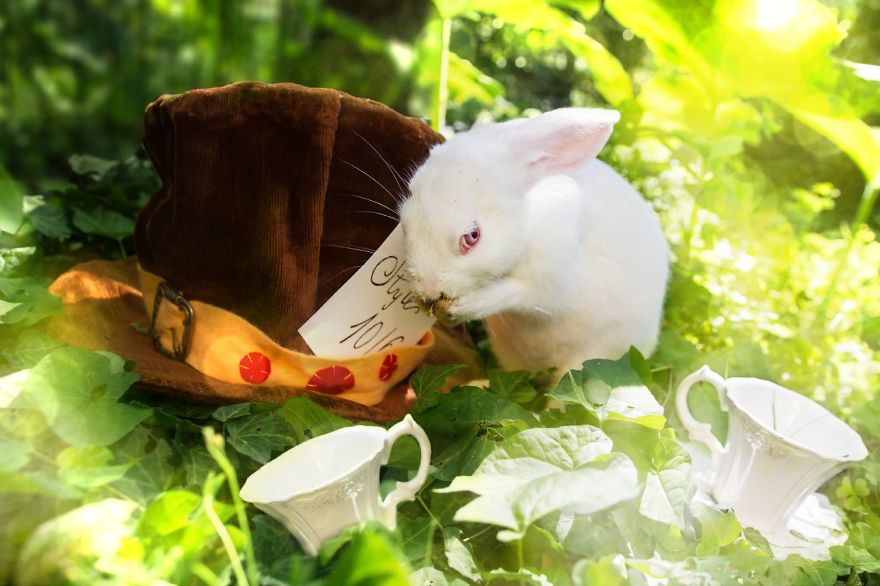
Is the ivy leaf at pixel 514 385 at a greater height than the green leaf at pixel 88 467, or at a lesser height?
lesser

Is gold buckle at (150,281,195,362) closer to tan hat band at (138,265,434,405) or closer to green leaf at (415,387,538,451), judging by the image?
tan hat band at (138,265,434,405)

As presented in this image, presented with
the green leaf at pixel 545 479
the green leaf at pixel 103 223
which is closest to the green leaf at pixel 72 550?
the green leaf at pixel 545 479

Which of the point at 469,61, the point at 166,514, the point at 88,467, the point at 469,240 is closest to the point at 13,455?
the point at 88,467

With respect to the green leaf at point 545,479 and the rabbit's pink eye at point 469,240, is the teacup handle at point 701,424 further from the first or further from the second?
the rabbit's pink eye at point 469,240

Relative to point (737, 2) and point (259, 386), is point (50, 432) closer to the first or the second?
point (259, 386)

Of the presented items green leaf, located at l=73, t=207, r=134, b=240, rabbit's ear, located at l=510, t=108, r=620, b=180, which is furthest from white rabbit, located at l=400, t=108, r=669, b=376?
green leaf, located at l=73, t=207, r=134, b=240

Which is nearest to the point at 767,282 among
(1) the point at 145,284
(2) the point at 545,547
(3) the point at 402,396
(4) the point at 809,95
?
(4) the point at 809,95
